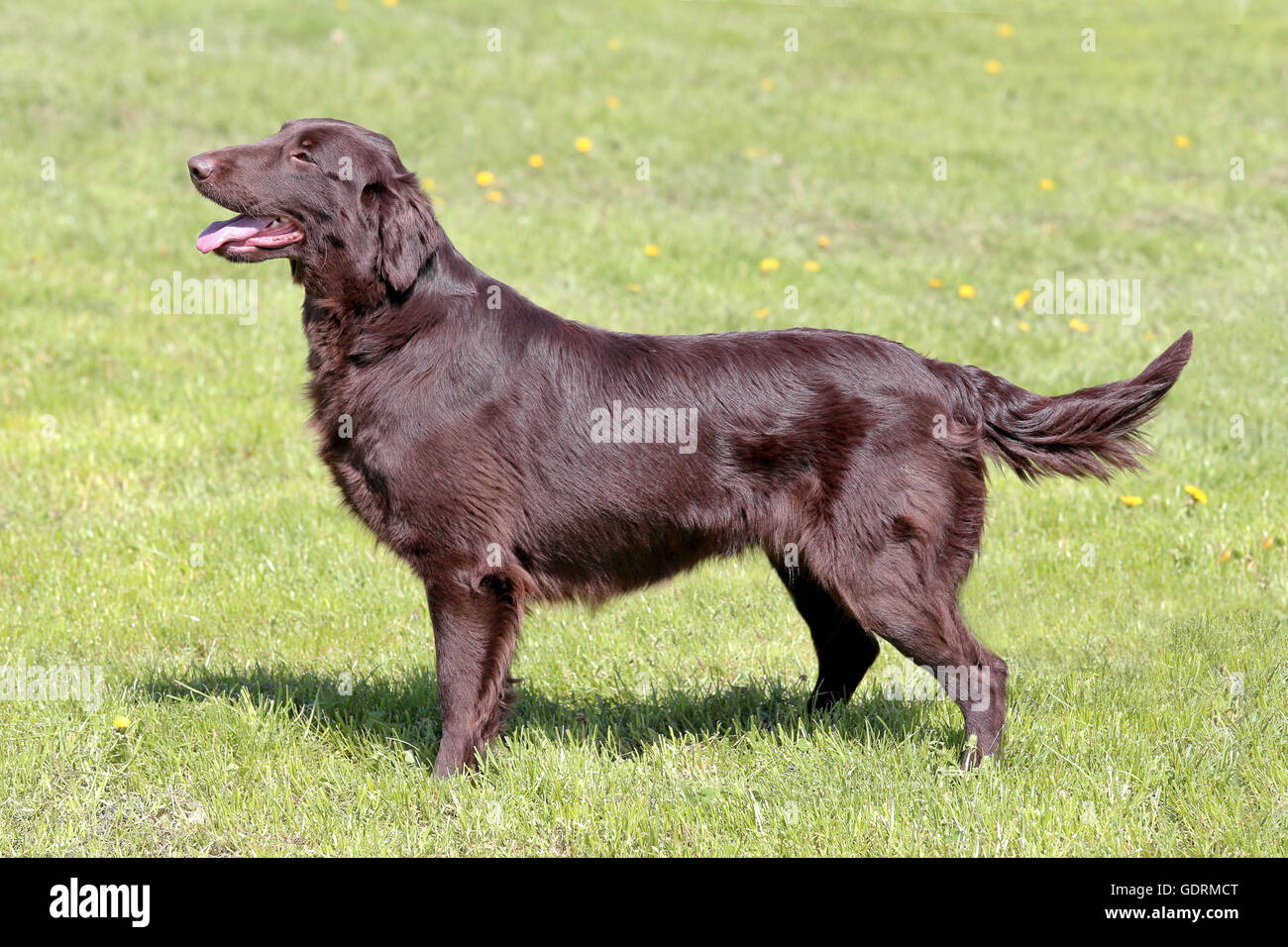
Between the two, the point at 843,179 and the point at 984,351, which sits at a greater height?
the point at 843,179

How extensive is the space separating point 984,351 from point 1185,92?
7199 millimetres

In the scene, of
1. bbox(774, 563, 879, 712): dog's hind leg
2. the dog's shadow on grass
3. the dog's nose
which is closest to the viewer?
the dog's nose

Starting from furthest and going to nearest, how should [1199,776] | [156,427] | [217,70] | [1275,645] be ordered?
[217,70] < [156,427] < [1275,645] < [1199,776]

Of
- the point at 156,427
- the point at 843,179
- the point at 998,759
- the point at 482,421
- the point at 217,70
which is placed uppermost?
the point at 217,70

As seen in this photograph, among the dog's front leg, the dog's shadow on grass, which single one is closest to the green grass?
the dog's shadow on grass

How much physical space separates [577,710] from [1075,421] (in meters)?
2.08

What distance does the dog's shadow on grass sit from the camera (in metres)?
4.30

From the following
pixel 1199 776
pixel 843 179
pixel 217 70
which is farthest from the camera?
pixel 217 70

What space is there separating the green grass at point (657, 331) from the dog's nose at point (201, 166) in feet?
5.91

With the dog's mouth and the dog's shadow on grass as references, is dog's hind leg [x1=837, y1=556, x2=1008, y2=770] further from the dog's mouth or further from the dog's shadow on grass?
the dog's mouth

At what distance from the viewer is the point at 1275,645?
188 inches

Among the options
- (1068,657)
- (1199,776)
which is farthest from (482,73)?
(1199,776)

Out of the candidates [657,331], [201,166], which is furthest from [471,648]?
[657,331]

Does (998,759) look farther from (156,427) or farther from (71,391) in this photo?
(71,391)
